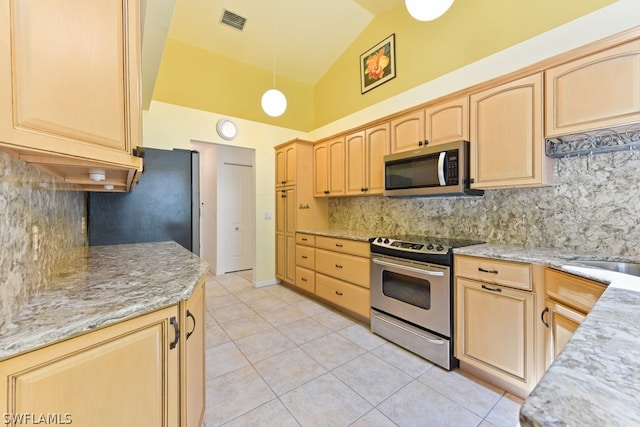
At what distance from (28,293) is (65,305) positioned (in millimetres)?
166

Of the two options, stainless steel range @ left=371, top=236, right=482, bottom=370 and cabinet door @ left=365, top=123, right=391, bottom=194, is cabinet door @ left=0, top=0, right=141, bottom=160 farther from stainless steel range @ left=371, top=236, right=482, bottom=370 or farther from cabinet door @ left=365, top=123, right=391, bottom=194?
cabinet door @ left=365, top=123, right=391, bottom=194

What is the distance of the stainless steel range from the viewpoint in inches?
78.0

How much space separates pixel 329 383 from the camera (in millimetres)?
1827

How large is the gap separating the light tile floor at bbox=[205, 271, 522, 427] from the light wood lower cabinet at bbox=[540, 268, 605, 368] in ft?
1.65

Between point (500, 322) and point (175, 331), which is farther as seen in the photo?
point (500, 322)

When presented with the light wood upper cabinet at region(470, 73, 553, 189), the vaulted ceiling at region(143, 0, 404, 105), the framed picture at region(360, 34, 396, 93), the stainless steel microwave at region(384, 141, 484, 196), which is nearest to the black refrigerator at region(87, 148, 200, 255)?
the vaulted ceiling at region(143, 0, 404, 105)

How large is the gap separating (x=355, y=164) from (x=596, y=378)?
2.90m

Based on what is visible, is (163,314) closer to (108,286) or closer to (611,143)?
(108,286)

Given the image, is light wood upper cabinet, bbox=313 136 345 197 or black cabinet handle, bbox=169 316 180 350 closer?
black cabinet handle, bbox=169 316 180 350

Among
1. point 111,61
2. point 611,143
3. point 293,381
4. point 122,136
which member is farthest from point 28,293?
point 611,143

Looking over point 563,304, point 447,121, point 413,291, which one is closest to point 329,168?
point 447,121

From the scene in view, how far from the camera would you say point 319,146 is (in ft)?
12.4

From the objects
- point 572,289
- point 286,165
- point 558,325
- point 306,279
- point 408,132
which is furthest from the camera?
point 286,165

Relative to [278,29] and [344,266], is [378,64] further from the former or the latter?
[344,266]
